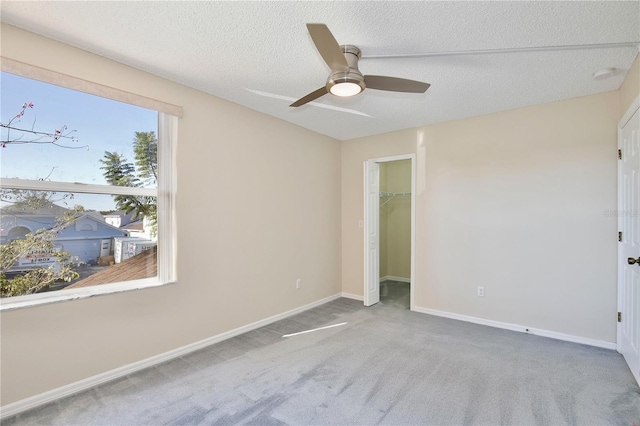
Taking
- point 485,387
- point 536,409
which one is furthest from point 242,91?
point 536,409

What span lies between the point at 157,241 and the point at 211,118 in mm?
1310

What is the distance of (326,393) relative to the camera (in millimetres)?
2258

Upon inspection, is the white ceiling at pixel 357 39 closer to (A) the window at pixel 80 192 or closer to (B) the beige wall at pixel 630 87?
(B) the beige wall at pixel 630 87

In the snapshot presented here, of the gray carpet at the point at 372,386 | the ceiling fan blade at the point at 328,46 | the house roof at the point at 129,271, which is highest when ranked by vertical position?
the ceiling fan blade at the point at 328,46

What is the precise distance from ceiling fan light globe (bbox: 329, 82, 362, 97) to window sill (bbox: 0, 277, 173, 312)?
217 centimetres

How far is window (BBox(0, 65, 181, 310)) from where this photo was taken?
2102 mm

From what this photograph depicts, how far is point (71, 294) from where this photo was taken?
2.31 m

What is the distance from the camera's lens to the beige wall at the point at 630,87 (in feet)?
7.73

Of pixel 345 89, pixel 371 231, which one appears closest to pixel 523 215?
pixel 371 231

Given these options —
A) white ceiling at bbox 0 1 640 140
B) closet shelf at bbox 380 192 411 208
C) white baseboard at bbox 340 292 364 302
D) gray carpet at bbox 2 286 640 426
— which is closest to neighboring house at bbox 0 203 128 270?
gray carpet at bbox 2 286 640 426

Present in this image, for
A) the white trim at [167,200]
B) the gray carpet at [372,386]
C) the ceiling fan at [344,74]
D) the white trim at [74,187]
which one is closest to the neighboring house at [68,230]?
the white trim at [74,187]

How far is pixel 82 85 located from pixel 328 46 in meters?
1.88

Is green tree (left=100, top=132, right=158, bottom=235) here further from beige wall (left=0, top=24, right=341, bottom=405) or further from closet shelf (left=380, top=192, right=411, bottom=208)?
closet shelf (left=380, top=192, right=411, bottom=208)

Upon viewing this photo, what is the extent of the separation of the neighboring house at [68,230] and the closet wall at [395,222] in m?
4.62
